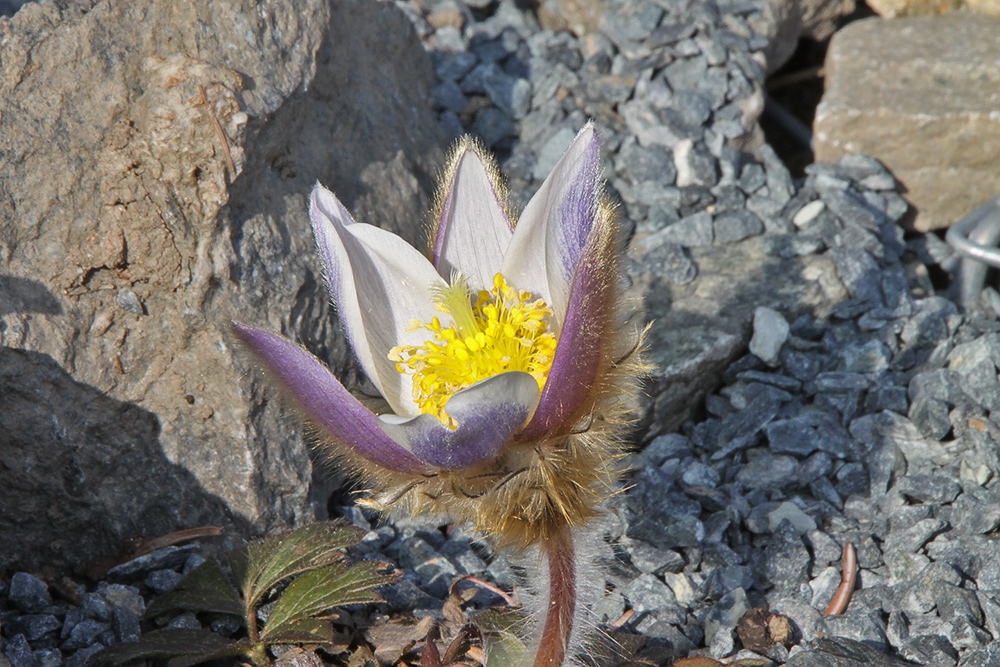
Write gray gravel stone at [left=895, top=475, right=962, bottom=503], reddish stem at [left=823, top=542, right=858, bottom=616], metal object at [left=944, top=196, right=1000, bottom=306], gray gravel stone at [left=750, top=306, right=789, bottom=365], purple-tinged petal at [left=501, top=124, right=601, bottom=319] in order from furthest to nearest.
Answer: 1. metal object at [left=944, top=196, right=1000, bottom=306]
2. gray gravel stone at [left=750, top=306, right=789, bottom=365]
3. gray gravel stone at [left=895, top=475, right=962, bottom=503]
4. reddish stem at [left=823, top=542, right=858, bottom=616]
5. purple-tinged petal at [left=501, top=124, right=601, bottom=319]

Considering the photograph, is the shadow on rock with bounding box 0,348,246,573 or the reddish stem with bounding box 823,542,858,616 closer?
the shadow on rock with bounding box 0,348,246,573

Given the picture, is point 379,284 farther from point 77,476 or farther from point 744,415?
point 744,415

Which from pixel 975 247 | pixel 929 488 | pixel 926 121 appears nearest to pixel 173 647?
pixel 929 488

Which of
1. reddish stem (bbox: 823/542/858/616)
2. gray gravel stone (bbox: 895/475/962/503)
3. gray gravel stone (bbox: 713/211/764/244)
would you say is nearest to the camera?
reddish stem (bbox: 823/542/858/616)

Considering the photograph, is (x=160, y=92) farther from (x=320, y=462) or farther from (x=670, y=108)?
(x=670, y=108)

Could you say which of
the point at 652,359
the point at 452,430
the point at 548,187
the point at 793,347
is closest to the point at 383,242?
the point at 548,187

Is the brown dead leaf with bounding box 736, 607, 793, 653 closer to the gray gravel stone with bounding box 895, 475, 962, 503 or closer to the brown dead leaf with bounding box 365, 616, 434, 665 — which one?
the gray gravel stone with bounding box 895, 475, 962, 503

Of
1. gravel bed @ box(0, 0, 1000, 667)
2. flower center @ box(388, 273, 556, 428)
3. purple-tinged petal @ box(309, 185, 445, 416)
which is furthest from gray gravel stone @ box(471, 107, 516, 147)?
flower center @ box(388, 273, 556, 428)
